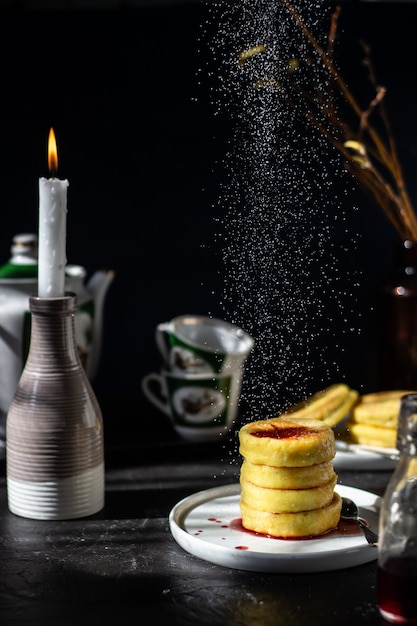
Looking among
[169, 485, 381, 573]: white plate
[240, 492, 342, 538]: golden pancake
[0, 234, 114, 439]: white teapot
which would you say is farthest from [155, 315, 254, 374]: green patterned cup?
[240, 492, 342, 538]: golden pancake

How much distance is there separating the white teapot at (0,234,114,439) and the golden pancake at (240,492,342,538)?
0.46 m

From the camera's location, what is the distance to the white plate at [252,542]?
0.94m

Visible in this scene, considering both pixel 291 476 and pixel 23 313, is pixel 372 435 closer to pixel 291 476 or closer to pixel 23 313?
pixel 291 476

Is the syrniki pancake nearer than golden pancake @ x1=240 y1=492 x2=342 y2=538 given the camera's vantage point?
No

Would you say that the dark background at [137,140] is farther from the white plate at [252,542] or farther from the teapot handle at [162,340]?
the white plate at [252,542]

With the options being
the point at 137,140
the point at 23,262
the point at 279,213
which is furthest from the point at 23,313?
the point at 137,140

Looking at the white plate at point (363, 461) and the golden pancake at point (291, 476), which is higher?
the golden pancake at point (291, 476)

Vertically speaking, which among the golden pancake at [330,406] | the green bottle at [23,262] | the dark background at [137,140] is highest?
the dark background at [137,140]

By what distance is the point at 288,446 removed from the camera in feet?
3.23

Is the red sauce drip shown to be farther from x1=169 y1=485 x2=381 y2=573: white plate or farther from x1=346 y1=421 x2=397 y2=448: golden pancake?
x1=346 y1=421 x2=397 y2=448: golden pancake

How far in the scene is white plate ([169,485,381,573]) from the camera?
94 centimetres

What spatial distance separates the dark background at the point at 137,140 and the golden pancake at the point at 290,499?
79 centimetres

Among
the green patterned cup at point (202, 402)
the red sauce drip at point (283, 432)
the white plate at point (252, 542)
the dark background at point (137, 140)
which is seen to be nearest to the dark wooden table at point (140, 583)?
the white plate at point (252, 542)

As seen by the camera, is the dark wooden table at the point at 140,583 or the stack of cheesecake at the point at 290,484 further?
the stack of cheesecake at the point at 290,484
